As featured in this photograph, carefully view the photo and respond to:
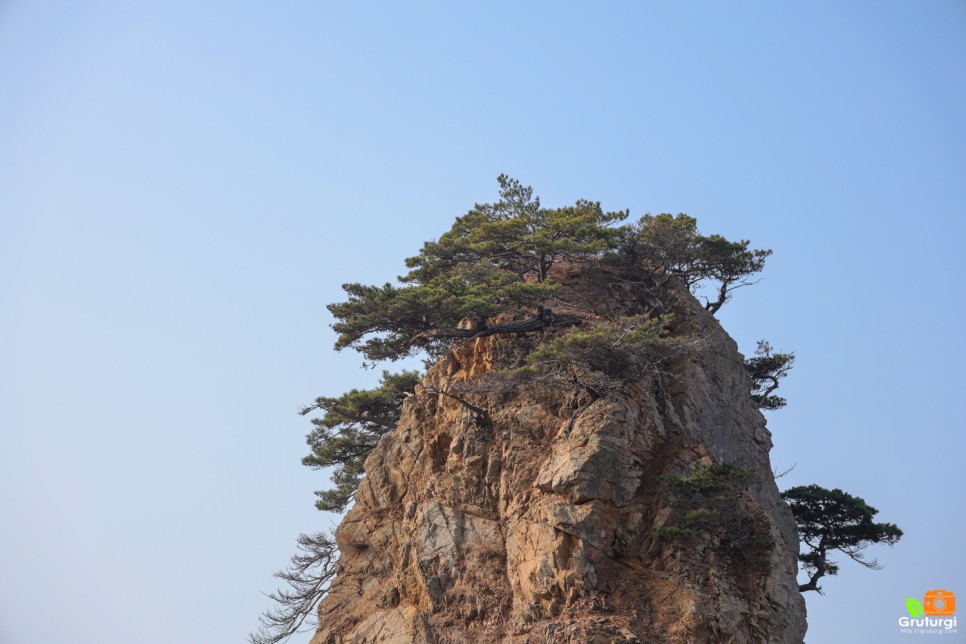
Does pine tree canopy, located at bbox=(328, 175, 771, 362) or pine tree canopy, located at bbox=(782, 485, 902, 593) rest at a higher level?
pine tree canopy, located at bbox=(328, 175, 771, 362)

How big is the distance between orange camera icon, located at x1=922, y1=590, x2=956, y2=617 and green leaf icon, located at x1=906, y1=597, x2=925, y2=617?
168 millimetres

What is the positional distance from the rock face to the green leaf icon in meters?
3.77

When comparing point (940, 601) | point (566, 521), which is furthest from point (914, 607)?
point (566, 521)

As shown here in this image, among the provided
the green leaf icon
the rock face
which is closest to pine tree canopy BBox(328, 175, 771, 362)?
the rock face

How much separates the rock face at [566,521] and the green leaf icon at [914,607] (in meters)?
3.77

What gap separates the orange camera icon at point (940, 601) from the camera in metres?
27.4

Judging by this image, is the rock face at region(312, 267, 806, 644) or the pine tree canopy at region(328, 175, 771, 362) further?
the pine tree canopy at region(328, 175, 771, 362)

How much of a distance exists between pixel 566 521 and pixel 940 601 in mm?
12000

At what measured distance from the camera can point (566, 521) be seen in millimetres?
23219

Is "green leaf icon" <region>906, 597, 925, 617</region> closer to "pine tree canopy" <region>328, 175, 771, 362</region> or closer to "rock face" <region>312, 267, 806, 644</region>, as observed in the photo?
"rock face" <region>312, 267, 806, 644</region>

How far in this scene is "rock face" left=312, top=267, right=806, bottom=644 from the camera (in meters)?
22.8

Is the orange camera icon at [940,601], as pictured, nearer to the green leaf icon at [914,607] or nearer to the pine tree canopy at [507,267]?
the green leaf icon at [914,607]

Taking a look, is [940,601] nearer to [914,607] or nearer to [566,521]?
[914,607]

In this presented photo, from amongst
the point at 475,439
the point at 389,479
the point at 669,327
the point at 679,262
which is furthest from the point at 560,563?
the point at 679,262
